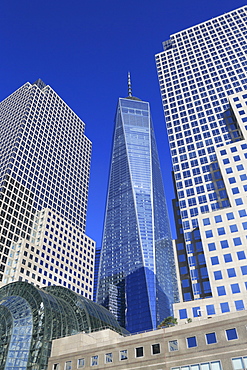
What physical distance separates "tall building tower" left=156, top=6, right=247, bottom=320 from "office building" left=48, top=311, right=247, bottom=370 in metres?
24.4

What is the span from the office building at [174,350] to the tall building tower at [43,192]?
63.1 metres

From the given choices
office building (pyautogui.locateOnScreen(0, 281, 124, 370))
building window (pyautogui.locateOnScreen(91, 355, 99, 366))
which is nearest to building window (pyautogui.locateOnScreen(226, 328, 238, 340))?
building window (pyautogui.locateOnScreen(91, 355, 99, 366))

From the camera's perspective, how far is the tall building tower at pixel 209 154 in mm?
81000

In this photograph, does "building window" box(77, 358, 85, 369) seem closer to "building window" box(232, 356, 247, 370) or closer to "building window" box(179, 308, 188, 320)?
"building window" box(232, 356, 247, 370)

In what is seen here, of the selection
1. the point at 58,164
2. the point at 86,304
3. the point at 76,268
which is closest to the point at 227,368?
the point at 86,304

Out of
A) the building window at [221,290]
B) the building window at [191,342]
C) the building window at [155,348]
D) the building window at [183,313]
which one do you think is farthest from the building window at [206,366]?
the building window at [221,290]

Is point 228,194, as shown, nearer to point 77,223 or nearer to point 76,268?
point 76,268

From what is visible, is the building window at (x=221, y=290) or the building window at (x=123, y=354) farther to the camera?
the building window at (x=221, y=290)

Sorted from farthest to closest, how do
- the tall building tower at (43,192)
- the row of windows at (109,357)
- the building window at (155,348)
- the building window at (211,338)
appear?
the tall building tower at (43,192)
the row of windows at (109,357)
the building window at (155,348)
the building window at (211,338)

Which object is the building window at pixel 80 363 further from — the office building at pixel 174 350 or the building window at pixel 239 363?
the building window at pixel 239 363

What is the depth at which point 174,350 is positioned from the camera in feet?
171

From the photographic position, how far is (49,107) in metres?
181

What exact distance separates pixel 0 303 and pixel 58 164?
9840cm

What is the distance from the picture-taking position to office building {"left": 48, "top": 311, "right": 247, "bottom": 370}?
48344 millimetres
